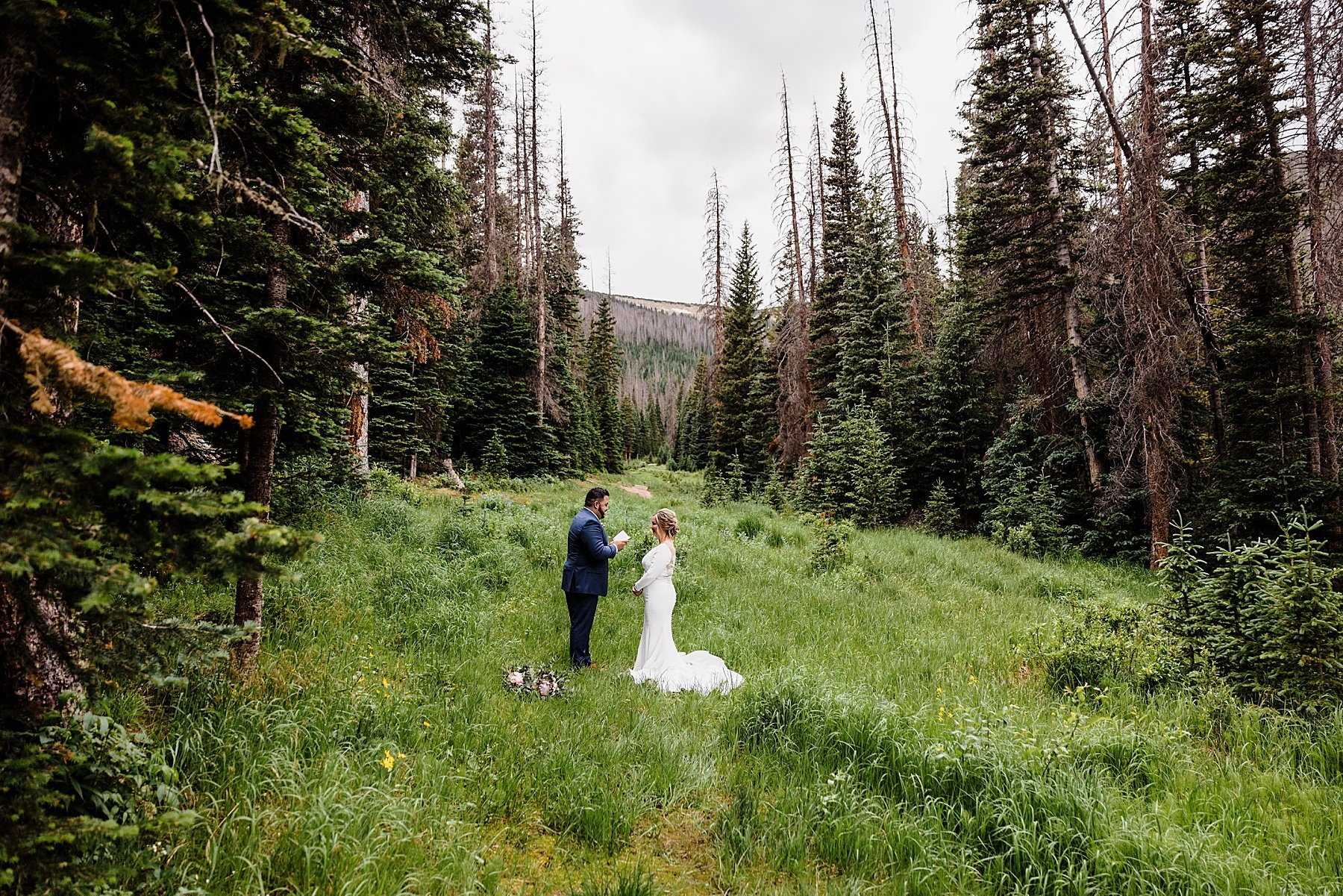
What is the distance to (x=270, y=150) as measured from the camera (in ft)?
11.5

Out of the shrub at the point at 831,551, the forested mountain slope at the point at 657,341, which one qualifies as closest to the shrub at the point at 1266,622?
the shrub at the point at 831,551

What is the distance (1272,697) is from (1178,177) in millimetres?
12485

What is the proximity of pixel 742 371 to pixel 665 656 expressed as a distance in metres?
27.0

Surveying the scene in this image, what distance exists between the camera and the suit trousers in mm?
5715

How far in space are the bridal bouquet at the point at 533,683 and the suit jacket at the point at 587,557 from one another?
113 cm

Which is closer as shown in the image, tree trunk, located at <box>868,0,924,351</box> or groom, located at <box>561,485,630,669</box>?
groom, located at <box>561,485,630,669</box>

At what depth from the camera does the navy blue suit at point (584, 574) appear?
19.1 ft

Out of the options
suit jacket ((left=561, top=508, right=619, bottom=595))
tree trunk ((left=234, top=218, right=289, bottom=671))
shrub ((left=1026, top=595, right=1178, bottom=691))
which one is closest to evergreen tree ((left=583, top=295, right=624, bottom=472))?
suit jacket ((left=561, top=508, right=619, bottom=595))

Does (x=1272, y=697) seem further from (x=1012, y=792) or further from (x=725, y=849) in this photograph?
(x=725, y=849)

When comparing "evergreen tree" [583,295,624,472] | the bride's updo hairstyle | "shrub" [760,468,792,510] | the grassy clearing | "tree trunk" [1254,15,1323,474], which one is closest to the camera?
the grassy clearing

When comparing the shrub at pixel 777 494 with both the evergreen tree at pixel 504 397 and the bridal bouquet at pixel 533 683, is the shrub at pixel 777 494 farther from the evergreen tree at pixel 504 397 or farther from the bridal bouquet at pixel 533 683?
the bridal bouquet at pixel 533 683

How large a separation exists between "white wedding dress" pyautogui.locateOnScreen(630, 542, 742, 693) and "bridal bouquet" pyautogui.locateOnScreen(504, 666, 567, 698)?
979mm

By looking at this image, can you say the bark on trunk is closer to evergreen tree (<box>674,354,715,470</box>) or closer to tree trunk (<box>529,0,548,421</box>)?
tree trunk (<box>529,0,548,421</box>)

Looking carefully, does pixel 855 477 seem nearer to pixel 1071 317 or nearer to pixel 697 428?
pixel 1071 317
